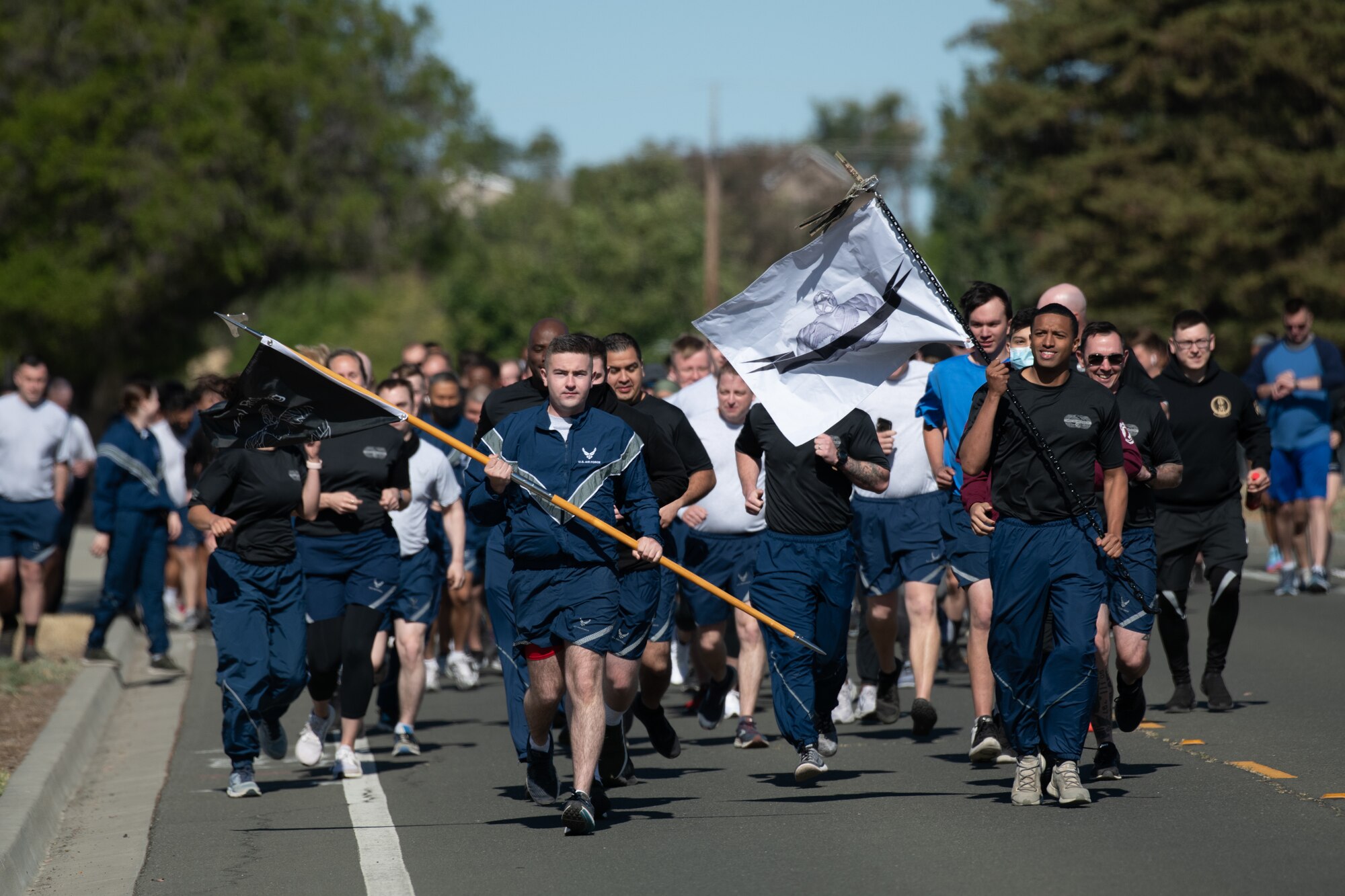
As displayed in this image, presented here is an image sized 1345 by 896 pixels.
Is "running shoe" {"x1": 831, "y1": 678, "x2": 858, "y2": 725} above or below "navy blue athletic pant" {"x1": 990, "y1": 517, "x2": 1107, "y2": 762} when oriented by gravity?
below

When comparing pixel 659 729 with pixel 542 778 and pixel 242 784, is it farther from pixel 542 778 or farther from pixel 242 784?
pixel 242 784

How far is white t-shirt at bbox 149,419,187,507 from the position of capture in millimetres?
15203

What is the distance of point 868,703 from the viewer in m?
10.5

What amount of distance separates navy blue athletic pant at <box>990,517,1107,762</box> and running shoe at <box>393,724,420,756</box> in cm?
366

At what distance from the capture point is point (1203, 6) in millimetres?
35656

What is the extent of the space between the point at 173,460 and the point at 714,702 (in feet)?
23.6

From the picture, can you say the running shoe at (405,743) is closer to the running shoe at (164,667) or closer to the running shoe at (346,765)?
the running shoe at (346,765)

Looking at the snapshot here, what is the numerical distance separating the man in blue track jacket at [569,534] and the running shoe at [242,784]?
6.24 feet

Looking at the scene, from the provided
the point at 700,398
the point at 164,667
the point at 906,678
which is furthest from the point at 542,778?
the point at 164,667

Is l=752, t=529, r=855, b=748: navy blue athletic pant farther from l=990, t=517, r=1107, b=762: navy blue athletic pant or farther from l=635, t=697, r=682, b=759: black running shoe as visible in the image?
l=990, t=517, r=1107, b=762: navy blue athletic pant

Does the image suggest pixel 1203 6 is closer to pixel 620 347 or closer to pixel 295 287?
pixel 295 287

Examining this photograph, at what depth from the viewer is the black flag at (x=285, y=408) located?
8.03m

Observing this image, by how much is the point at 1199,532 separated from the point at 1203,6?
28.1 m

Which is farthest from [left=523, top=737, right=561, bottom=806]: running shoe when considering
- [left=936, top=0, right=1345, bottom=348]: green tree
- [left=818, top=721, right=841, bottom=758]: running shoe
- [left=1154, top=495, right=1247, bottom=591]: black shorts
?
[left=936, top=0, right=1345, bottom=348]: green tree
